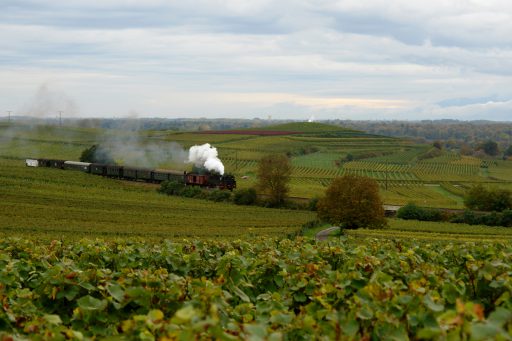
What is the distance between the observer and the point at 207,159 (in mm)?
91500

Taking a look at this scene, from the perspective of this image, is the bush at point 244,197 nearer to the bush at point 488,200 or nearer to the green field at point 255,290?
the bush at point 488,200

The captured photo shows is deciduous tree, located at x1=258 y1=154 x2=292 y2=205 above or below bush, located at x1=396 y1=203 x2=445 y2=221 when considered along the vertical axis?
above

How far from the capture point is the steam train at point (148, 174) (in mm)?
88062

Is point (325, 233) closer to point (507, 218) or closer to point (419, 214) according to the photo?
point (419, 214)

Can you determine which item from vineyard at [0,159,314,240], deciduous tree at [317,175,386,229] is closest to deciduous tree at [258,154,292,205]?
vineyard at [0,159,314,240]

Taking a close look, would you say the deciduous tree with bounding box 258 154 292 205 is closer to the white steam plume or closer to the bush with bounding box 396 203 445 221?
the white steam plume

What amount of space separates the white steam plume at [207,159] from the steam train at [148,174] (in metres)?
1.08

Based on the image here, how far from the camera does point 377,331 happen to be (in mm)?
9102

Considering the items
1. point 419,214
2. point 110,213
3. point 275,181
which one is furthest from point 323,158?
point 110,213

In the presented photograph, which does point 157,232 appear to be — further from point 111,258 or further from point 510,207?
point 510,207

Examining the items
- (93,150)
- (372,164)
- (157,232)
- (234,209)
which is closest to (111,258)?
(157,232)

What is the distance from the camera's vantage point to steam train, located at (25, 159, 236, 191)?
88.1 m

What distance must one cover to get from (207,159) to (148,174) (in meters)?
10.4

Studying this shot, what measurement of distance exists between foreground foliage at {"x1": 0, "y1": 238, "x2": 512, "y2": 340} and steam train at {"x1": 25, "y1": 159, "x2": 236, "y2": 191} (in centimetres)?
6868
